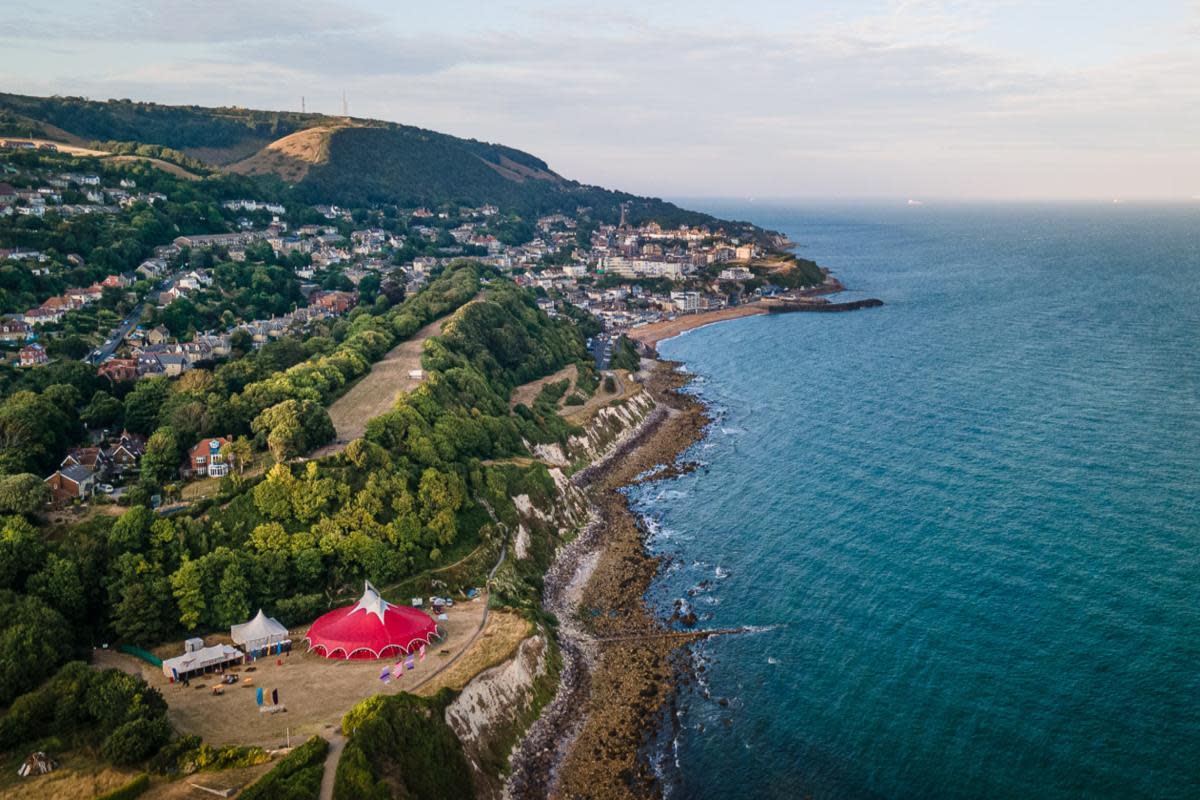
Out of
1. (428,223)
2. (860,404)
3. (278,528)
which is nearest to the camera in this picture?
(278,528)

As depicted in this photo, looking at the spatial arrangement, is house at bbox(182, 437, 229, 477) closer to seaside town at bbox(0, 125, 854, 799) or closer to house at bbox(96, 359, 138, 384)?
seaside town at bbox(0, 125, 854, 799)

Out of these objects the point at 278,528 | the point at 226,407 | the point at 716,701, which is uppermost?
the point at 226,407

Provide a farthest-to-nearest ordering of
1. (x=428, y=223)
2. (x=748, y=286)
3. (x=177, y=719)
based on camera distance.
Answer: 1. (x=428, y=223)
2. (x=748, y=286)
3. (x=177, y=719)

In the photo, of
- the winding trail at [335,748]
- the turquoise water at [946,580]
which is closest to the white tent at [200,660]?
the winding trail at [335,748]

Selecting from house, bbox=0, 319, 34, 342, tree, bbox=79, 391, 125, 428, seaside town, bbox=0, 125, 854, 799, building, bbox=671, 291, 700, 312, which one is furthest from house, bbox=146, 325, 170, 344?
building, bbox=671, 291, 700, 312

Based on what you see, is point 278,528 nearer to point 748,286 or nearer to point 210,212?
point 210,212

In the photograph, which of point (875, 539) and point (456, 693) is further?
point (875, 539)

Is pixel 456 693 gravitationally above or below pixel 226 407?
below

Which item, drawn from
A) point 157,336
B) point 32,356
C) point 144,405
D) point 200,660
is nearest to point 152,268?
point 157,336

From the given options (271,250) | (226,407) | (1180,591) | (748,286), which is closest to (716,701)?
(1180,591)
